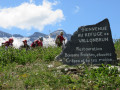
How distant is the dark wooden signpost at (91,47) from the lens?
10.6m

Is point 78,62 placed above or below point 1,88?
above

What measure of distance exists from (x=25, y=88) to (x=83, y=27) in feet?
16.3

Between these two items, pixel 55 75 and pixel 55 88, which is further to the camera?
pixel 55 75

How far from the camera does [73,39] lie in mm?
10820

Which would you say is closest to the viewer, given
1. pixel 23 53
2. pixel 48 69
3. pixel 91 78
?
pixel 91 78

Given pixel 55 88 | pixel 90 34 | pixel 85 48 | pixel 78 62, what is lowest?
pixel 55 88

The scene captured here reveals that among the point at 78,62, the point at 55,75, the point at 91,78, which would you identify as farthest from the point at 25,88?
the point at 78,62

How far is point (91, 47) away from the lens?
1066 centimetres

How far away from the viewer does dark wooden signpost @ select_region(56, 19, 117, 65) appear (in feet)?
34.8

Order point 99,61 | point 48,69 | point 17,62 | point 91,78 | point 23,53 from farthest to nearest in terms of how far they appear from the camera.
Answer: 1. point 23,53
2. point 17,62
3. point 99,61
4. point 48,69
5. point 91,78

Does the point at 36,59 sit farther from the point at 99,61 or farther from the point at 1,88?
the point at 1,88

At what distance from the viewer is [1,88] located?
7.29m

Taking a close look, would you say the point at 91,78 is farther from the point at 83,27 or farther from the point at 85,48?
the point at 83,27

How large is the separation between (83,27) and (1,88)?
209 inches
